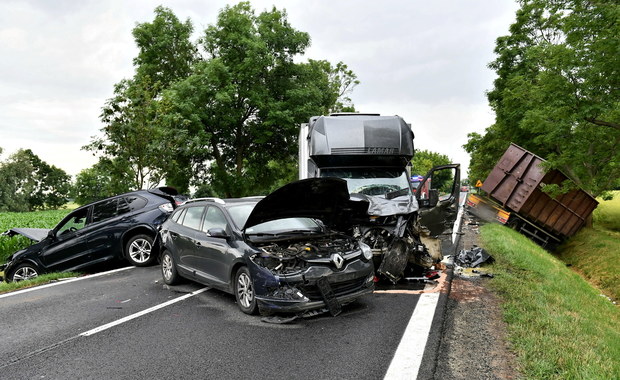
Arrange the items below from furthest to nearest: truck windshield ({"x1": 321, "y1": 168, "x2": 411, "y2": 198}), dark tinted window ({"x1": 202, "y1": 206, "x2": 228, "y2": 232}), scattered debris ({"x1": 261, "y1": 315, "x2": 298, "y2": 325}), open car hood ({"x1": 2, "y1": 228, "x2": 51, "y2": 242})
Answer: open car hood ({"x1": 2, "y1": 228, "x2": 51, "y2": 242}) < truck windshield ({"x1": 321, "y1": 168, "x2": 411, "y2": 198}) < dark tinted window ({"x1": 202, "y1": 206, "x2": 228, "y2": 232}) < scattered debris ({"x1": 261, "y1": 315, "x2": 298, "y2": 325})

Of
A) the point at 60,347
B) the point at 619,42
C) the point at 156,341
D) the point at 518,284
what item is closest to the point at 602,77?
the point at 619,42

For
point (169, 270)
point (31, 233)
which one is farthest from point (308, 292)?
point (31, 233)

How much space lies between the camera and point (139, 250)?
9867 mm

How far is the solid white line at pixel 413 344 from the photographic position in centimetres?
383

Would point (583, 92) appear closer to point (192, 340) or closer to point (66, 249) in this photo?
point (192, 340)

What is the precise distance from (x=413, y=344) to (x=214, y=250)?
10.4 ft

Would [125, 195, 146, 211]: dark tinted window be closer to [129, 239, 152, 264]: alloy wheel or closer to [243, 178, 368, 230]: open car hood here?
[129, 239, 152, 264]: alloy wheel

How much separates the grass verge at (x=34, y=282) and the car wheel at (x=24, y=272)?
0.65 metres

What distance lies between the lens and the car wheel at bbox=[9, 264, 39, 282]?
9.95m

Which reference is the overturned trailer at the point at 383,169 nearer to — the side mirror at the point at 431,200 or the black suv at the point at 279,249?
the side mirror at the point at 431,200

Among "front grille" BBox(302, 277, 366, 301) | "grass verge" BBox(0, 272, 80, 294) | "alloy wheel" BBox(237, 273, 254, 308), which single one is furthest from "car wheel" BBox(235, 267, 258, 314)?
"grass verge" BBox(0, 272, 80, 294)

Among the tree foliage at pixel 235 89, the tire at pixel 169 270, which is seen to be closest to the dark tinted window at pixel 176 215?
the tire at pixel 169 270

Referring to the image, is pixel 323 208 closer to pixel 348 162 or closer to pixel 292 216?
pixel 292 216

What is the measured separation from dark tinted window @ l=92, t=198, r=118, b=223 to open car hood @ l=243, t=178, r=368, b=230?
5.54 meters
